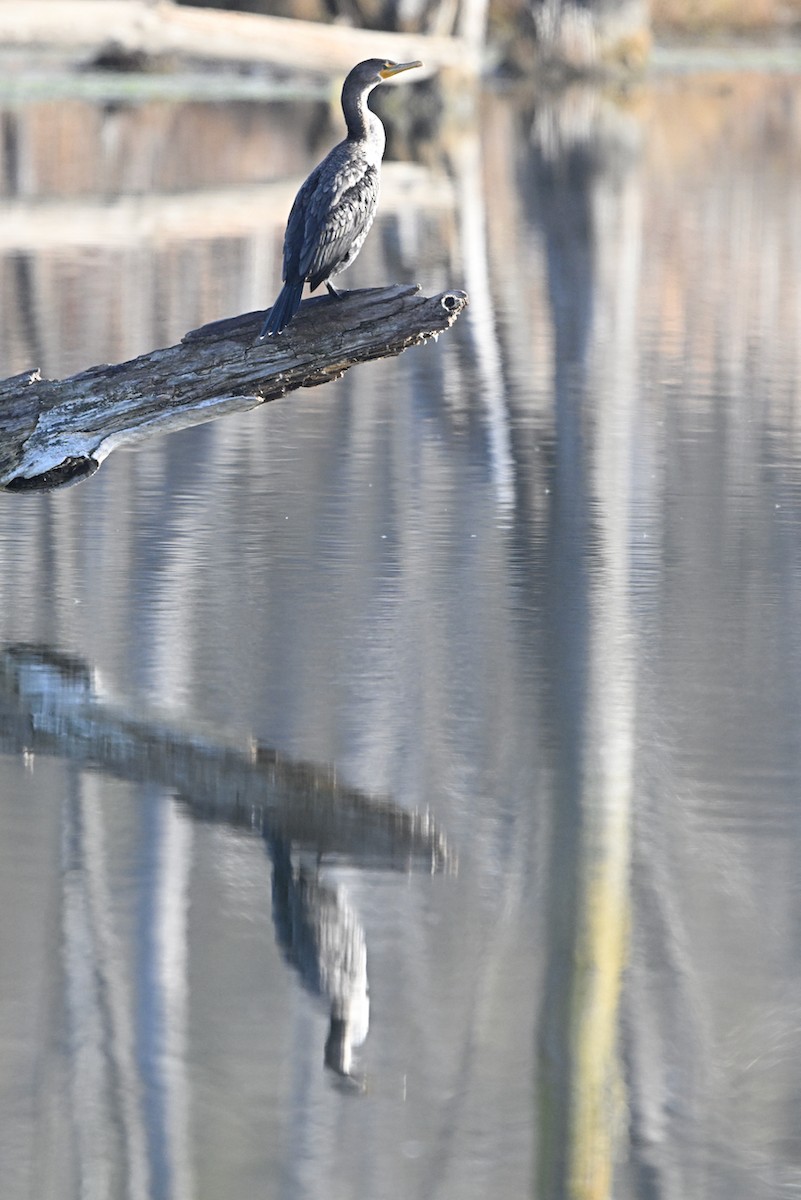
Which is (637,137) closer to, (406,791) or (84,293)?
(84,293)

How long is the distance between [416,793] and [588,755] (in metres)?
0.41

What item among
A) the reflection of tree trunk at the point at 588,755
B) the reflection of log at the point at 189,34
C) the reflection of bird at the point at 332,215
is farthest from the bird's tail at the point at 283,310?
the reflection of log at the point at 189,34

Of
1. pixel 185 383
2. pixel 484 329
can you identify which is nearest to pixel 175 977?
pixel 185 383

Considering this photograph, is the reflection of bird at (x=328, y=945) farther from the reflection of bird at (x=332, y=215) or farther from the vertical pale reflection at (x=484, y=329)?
the vertical pale reflection at (x=484, y=329)

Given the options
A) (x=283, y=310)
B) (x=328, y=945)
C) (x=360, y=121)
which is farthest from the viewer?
(x=360, y=121)

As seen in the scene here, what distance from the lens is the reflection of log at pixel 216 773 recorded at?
3.69 m

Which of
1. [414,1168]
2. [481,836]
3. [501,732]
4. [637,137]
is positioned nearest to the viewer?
[414,1168]

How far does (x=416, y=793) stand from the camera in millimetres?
3936

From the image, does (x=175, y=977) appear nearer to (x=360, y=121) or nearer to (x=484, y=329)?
(x=360, y=121)

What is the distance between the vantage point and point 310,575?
18.1 ft

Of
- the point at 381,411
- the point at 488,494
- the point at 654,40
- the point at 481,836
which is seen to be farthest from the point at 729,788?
the point at 654,40

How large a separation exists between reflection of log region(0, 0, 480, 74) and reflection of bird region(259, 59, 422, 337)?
40.5 feet

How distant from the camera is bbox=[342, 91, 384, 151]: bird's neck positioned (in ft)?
18.4

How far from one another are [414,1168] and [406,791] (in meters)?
1.33
